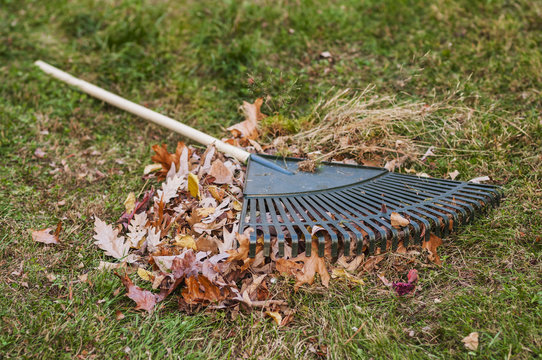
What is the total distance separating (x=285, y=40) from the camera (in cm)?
393

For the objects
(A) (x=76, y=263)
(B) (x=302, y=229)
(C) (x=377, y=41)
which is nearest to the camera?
(B) (x=302, y=229)

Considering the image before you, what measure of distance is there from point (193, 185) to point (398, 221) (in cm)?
124

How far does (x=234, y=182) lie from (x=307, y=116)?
928 mm

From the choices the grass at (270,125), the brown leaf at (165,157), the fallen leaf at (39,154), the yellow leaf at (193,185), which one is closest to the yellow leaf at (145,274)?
the grass at (270,125)

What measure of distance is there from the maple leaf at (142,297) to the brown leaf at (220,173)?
2.72ft

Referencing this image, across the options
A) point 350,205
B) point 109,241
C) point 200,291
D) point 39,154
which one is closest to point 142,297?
point 200,291

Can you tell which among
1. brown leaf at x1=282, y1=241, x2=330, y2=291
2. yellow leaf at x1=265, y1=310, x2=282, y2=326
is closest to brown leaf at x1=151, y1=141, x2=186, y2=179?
brown leaf at x1=282, y1=241, x2=330, y2=291

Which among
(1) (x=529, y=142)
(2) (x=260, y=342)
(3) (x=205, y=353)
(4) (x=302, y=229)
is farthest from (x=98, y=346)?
Result: (1) (x=529, y=142)

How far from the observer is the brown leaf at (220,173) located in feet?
8.89

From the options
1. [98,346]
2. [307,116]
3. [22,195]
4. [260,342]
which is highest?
[307,116]

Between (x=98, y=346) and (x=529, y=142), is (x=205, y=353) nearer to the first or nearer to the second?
(x=98, y=346)

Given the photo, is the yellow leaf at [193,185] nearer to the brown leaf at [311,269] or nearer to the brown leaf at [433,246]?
the brown leaf at [311,269]

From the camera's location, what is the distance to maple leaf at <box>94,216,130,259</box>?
8.04 ft

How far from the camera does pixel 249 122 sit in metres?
3.24
